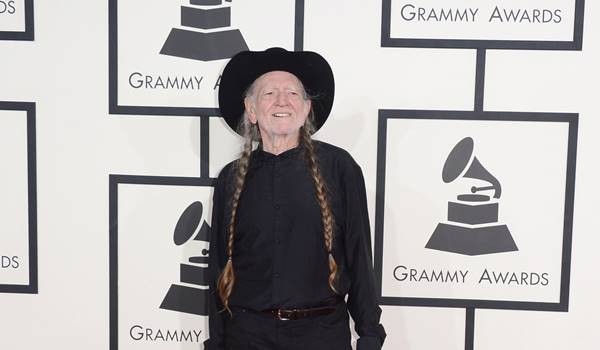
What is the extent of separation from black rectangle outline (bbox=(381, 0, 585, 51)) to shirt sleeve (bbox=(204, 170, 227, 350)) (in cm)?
77

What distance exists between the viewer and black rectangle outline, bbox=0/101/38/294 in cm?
224

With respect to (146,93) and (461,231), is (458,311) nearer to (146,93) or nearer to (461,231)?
(461,231)

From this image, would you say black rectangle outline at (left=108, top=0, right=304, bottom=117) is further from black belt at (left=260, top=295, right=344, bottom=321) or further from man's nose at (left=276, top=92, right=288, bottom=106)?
black belt at (left=260, top=295, right=344, bottom=321)

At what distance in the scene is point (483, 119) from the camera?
2146mm

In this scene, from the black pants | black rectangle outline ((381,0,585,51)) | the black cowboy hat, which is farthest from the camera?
black rectangle outline ((381,0,585,51))

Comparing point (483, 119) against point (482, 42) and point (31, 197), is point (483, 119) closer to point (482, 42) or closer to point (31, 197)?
point (482, 42)

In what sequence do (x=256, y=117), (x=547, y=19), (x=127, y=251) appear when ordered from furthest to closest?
(x=127, y=251)
(x=547, y=19)
(x=256, y=117)

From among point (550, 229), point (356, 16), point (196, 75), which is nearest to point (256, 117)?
point (196, 75)

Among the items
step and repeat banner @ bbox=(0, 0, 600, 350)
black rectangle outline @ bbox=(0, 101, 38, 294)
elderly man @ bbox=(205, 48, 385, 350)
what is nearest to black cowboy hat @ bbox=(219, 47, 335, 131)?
elderly man @ bbox=(205, 48, 385, 350)

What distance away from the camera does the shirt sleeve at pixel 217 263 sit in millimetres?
1891

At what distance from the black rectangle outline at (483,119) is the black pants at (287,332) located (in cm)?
44

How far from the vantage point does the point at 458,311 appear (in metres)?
2.23

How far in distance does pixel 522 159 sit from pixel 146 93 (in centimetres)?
134

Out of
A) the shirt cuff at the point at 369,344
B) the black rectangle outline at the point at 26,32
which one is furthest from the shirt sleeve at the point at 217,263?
the black rectangle outline at the point at 26,32
